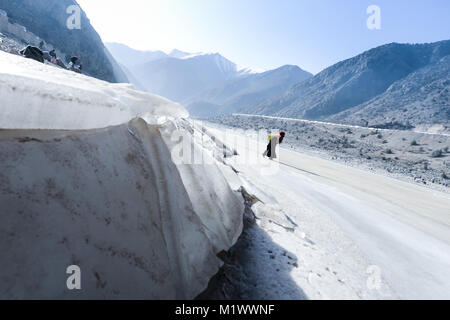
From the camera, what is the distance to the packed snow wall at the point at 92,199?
1.35 metres

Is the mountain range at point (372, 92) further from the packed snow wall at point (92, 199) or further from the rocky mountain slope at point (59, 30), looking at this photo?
the rocky mountain slope at point (59, 30)

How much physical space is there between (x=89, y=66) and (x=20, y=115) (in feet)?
152

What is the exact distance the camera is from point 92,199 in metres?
1.70

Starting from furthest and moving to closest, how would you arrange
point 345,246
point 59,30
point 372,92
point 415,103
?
point 372,92 < point 415,103 < point 59,30 < point 345,246

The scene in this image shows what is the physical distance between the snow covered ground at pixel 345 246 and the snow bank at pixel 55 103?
197cm

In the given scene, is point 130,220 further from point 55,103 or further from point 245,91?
point 245,91

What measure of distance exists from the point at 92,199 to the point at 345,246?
3.94 meters

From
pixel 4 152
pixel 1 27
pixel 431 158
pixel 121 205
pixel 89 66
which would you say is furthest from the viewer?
pixel 89 66

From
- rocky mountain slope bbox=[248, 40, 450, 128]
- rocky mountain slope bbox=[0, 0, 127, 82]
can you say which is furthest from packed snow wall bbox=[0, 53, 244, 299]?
rocky mountain slope bbox=[248, 40, 450, 128]

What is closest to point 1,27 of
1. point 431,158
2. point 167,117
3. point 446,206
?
point 167,117

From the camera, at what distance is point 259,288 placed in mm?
2359

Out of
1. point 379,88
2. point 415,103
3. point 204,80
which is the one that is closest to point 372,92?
point 379,88

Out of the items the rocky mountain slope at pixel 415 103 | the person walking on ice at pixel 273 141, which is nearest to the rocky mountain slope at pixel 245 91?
the rocky mountain slope at pixel 415 103
